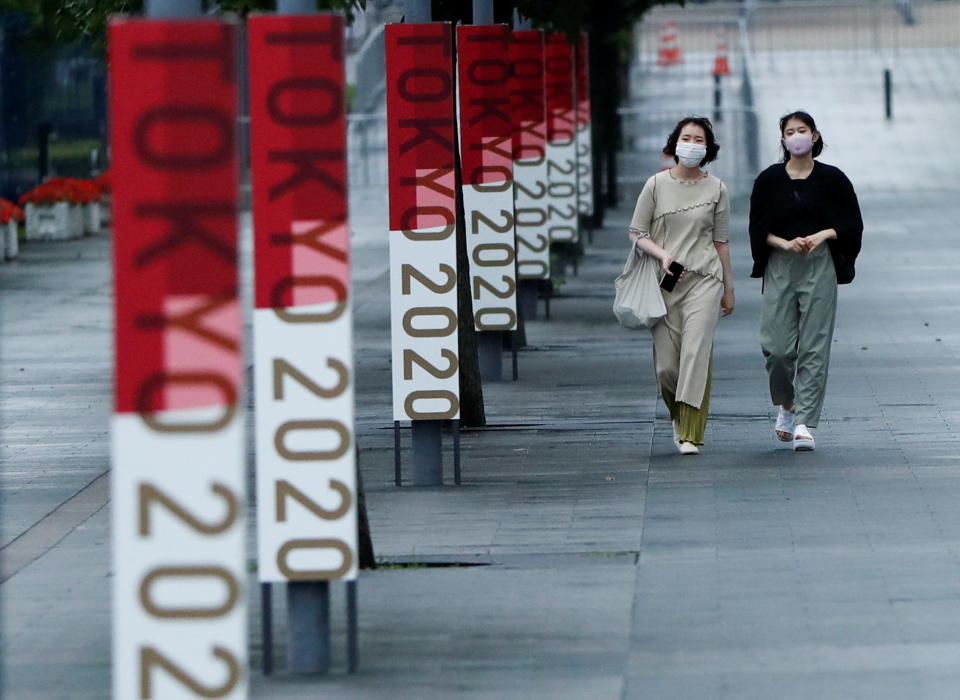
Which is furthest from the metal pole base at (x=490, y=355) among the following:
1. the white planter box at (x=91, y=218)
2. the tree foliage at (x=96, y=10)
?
the white planter box at (x=91, y=218)

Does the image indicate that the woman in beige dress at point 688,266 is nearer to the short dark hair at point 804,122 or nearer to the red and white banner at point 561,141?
the short dark hair at point 804,122

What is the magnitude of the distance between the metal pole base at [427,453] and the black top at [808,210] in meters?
1.84

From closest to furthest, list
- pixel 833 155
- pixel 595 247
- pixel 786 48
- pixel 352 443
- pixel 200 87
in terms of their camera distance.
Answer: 1. pixel 200 87
2. pixel 352 443
3. pixel 595 247
4. pixel 833 155
5. pixel 786 48

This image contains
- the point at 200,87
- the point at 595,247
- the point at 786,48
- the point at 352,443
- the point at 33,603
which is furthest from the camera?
the point at 786,48

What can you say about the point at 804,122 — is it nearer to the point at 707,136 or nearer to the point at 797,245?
the point at 707,136

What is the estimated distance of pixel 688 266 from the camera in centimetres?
1187

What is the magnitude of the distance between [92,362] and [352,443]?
36.3 ft

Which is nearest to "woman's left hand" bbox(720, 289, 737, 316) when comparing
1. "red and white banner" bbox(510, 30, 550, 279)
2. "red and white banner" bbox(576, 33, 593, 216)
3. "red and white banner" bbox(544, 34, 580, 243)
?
"red and white banner" bbox(510, 30, 550, 279)

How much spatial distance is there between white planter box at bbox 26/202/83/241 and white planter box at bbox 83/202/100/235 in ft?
3.09

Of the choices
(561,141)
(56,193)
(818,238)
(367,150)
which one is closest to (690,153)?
(818,238)

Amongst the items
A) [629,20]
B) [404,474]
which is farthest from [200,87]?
[629,20]

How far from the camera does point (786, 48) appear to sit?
2400 inches

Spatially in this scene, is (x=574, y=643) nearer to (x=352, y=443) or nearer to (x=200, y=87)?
Result: (x=352, y=443)

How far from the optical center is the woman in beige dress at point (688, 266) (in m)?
11.8
